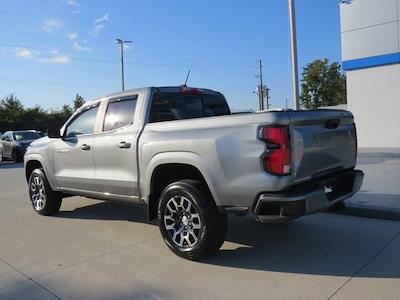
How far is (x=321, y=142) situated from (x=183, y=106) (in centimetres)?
212

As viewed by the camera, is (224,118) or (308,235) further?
(308,235)

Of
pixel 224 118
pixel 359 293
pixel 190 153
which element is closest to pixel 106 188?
pixel 190 153

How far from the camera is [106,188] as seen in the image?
629 cm

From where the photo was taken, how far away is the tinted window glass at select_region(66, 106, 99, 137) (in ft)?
22.2

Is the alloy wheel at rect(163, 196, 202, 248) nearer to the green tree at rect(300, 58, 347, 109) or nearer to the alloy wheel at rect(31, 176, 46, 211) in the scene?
the alloy wheel at rect(31, 176, 46, 211)

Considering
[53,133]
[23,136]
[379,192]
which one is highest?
[53,133]

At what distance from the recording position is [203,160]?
4801 millimetres

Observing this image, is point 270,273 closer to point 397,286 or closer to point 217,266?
point 217,266

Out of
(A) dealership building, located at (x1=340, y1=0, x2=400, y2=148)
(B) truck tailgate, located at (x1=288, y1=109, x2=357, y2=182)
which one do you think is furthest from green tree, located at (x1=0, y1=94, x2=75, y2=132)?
(B) truck tailgate, located at (x1=288, y1=109, x2=357, y2=182)

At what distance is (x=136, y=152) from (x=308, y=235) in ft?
7.90

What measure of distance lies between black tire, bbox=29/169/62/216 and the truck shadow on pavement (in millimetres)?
1657

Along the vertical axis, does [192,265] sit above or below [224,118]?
below

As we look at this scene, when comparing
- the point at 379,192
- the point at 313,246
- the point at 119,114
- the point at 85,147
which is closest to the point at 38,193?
the point at 85,147

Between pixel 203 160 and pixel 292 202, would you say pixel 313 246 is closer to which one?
pixel 292 202
